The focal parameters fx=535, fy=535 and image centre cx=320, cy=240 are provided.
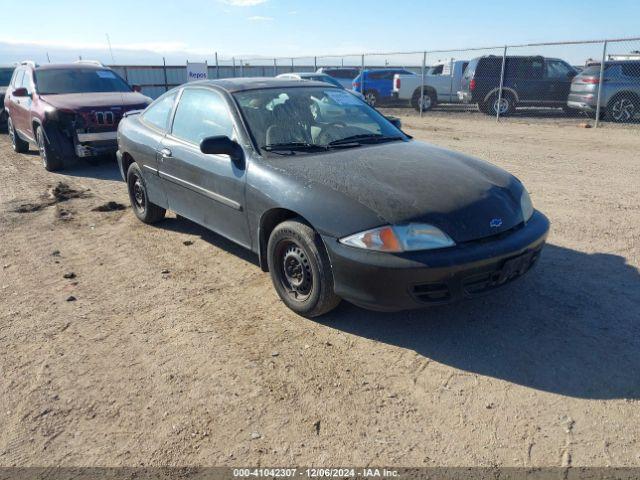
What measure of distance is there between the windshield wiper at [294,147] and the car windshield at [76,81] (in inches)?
283

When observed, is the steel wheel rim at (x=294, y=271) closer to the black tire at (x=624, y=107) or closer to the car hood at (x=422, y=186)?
the car hood at (x=422, y=186)

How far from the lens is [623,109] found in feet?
47.8

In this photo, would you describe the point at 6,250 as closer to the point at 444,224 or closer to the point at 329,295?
the point at 329,295

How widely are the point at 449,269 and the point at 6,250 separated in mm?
4579

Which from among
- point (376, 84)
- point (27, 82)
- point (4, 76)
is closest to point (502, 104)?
point (376, 84)

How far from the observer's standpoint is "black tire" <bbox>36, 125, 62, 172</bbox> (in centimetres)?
910

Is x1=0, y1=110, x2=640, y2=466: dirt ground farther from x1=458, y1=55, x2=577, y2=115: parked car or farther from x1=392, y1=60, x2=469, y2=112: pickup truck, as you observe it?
x1=392, y1=60, x2=469, y2=112: pickup truck

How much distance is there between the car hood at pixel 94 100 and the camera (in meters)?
8.85

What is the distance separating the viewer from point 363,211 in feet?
10.9

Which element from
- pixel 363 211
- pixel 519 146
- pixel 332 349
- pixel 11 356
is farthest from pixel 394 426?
pixel 519 146

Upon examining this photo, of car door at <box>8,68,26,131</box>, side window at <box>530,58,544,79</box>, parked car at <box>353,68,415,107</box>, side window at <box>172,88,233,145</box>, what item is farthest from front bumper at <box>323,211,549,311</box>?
parked car at <box>353,68,415,107</box>

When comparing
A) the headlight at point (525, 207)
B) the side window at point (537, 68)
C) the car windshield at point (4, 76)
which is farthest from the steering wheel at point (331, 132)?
the car windshield at point (4, 76)

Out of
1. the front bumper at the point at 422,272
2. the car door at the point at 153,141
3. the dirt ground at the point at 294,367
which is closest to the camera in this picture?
the dirt ground at the point at 294,367

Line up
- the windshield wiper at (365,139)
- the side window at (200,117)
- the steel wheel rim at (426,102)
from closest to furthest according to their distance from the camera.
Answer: the windshield wiper at (365,139) → the side window at (200,117) → the steel wheel rim at (426,102)
